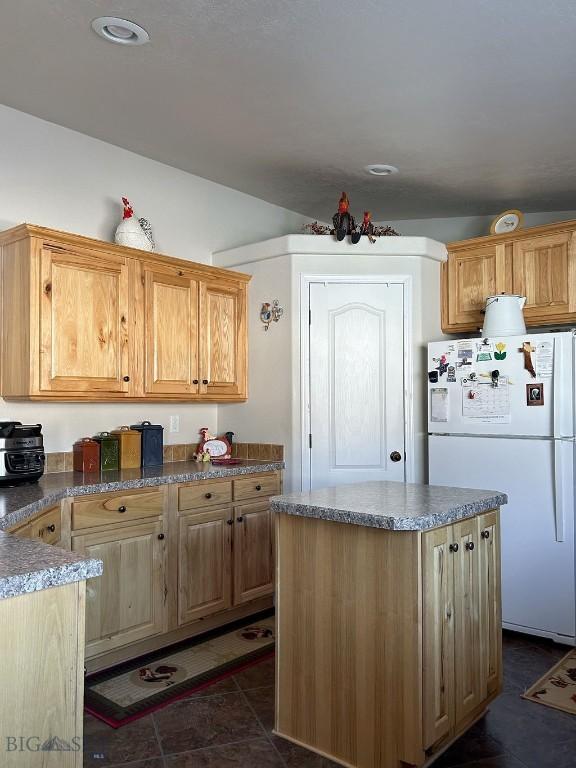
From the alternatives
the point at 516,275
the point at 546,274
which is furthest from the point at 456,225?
the point at 546,274

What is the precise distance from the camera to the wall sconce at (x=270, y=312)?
4164 mm

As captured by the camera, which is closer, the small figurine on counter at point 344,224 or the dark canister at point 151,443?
the dark canister at point 151,443

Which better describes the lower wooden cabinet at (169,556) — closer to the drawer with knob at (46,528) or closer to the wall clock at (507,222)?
the drawer with knob at (46,528)

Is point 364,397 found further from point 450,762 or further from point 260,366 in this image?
point 450,762

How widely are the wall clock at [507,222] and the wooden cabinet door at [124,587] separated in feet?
9.50

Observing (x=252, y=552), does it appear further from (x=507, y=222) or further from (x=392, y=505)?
(x=507, y=222)

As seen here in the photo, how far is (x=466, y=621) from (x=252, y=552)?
1.72 meters

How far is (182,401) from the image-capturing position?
400 centimetres

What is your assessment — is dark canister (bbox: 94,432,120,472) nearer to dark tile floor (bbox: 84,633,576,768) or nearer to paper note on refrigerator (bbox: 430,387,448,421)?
dark tile floor (bbox: 84,633,576,768)

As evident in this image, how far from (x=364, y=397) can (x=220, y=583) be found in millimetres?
1431

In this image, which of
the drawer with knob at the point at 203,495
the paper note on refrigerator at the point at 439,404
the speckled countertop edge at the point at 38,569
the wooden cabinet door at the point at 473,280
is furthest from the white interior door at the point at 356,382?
the speckled countertop edge at the point at 38,569

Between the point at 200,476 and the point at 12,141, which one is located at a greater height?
the point at 12,141

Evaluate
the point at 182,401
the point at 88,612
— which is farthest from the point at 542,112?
the point at 88,612

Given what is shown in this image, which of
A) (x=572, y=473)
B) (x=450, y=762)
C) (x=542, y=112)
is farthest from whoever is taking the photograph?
(x=572, y=473)
